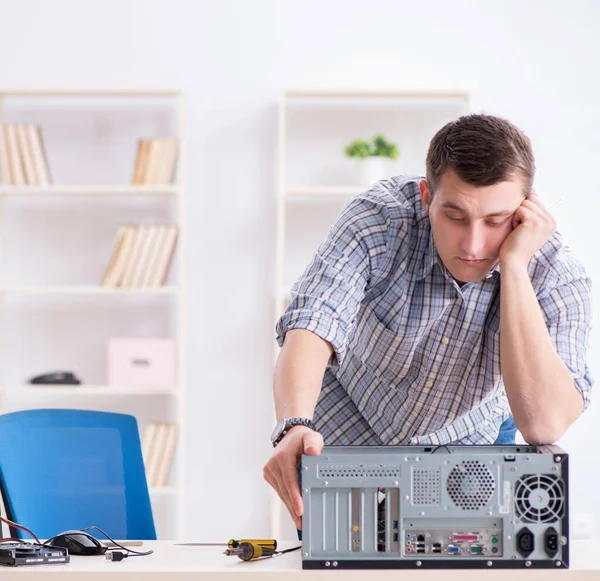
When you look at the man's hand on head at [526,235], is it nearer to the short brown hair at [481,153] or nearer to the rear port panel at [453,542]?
the short brown hair at [481,153]

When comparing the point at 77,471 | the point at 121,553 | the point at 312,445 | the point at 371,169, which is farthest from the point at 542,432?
the point at 371,169

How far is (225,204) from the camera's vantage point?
3.56m

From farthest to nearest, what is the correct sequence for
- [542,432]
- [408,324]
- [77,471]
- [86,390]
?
[86,390] → [77,471] → [408,324] → [542,432]

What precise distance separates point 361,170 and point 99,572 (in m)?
2.47

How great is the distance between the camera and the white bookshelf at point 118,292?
334 cm

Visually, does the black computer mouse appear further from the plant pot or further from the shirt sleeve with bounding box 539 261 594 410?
the plant pot

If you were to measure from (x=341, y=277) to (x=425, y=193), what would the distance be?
211 millimetres

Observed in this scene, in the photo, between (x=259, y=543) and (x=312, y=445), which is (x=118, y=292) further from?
(x=312, y=445)

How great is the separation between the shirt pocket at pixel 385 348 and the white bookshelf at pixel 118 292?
1759 mm

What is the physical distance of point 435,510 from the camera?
1.10m

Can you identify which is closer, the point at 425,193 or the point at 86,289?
the point at 425,193

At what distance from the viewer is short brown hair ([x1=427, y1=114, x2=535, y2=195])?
4.50ft

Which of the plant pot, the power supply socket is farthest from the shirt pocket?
the power supply socket

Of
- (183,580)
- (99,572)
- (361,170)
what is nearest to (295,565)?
(183,580)
